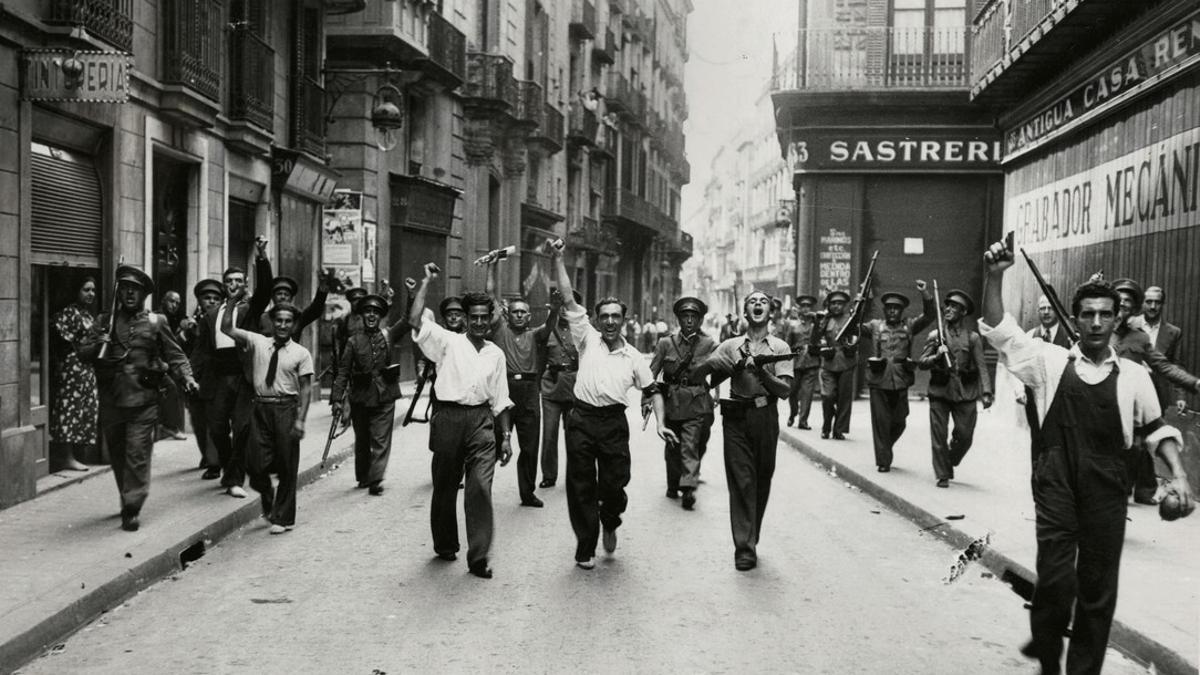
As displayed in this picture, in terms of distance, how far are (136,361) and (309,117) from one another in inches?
462

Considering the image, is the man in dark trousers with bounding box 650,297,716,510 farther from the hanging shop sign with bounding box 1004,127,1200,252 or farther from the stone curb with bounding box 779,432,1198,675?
the hanging shop sign with bounding box 1004,127,1200,252

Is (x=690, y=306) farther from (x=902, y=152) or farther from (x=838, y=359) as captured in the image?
(x=902, y=152)

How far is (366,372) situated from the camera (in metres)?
10.6

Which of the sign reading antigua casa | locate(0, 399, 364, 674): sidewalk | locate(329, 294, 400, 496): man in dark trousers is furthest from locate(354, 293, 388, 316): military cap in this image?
the sign reading antigua casa

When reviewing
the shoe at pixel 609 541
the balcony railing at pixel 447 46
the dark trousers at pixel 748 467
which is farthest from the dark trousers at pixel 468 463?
the balcony railing at pixel 447 46

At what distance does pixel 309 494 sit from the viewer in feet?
35.4

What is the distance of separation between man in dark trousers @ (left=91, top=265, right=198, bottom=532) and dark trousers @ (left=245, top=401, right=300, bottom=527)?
0.71m

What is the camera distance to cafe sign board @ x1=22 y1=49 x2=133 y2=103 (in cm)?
953

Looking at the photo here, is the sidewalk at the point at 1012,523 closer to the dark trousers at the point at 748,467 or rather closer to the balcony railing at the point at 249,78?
the dark trousers at the point at 748,467

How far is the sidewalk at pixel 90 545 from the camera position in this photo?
5.95 m

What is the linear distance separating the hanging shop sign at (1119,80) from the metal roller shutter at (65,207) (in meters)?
10.1

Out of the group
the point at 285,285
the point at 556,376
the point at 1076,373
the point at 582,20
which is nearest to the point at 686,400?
the point at 556,376

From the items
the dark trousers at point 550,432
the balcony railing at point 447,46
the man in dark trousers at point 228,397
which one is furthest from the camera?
the balcony railing at point 447,46

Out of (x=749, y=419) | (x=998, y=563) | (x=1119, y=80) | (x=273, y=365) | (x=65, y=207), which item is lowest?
(x=998, y=563)
